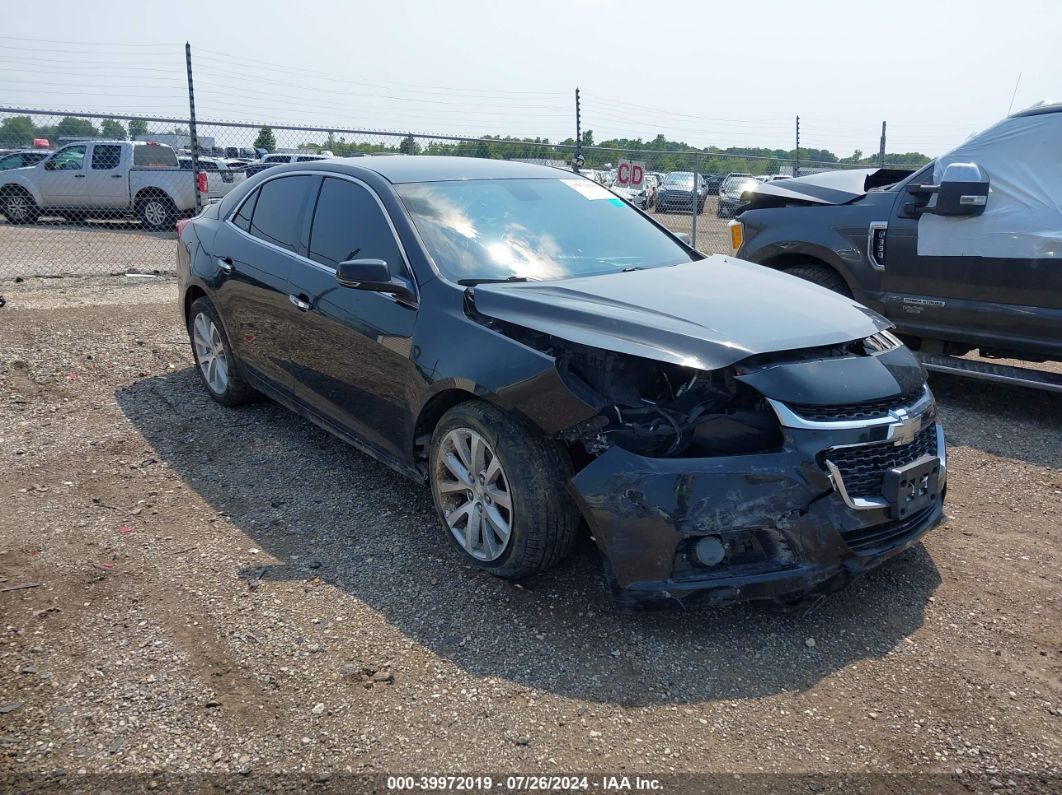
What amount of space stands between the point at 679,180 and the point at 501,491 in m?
18.2

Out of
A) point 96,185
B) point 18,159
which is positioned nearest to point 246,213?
point 96,185

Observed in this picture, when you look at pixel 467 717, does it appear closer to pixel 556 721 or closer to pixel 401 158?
pixel 556 721

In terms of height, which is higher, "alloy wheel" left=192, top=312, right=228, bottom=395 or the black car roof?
the black car roof

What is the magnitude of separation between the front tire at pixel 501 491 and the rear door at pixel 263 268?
5.12 ft

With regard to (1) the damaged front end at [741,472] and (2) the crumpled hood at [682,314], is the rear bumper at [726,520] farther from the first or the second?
(2) the crumpled hood at [682,314]

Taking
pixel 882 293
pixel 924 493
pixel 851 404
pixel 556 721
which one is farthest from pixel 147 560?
pixel 882 293

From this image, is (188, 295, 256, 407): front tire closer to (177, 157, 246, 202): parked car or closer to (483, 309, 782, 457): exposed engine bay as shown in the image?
(483, 309, 782, 457): exposed engine bay

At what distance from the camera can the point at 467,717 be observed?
279 cm

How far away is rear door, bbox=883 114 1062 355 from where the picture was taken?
5598 millimetres

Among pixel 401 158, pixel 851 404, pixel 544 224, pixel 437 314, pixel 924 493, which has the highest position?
pixel 401 158

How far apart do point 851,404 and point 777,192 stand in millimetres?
4325

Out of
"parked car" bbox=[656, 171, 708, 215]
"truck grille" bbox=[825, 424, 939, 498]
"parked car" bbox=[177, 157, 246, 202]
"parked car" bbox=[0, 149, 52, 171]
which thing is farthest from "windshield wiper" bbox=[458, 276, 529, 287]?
"parked car" bbox=[0, 149, 52, 171]

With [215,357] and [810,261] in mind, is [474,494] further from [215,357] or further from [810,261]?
[810,261]

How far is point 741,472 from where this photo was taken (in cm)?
301
